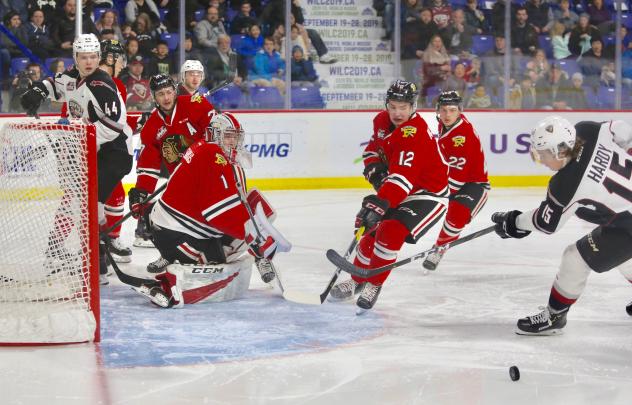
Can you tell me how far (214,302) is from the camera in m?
4.52

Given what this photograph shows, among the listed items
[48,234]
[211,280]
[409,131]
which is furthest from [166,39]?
[48,234]

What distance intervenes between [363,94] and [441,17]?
3.30ft

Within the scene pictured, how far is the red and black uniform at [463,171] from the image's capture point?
215 inches

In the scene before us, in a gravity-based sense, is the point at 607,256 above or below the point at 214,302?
above

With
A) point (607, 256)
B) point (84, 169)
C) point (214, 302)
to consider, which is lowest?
point (214, 302)

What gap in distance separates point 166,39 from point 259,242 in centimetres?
406

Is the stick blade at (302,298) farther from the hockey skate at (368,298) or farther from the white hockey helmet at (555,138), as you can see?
the white hockey helmet at (555,138)

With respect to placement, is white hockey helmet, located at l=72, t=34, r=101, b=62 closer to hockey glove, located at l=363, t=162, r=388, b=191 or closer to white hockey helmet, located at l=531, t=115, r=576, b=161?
hockey glove, located at l=363, t=162, r=388, b=191

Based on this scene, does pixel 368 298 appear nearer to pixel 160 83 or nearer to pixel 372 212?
pixel 372 212

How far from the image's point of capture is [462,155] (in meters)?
5.50

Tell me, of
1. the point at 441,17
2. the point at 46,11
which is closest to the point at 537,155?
the point at 46,11

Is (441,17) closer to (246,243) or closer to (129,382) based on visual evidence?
(246,243)

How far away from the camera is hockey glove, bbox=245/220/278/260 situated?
450 centimetres

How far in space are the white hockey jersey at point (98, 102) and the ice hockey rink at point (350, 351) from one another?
0.70 meters
